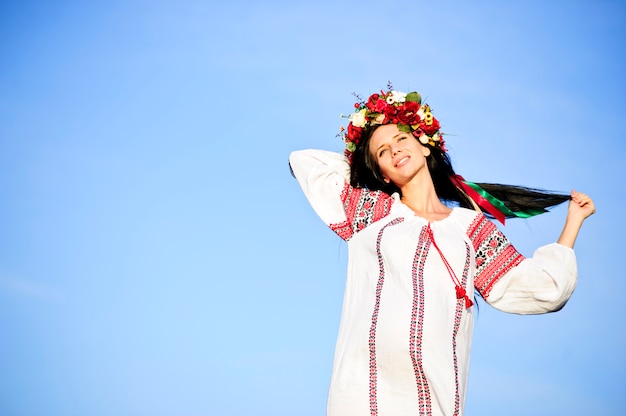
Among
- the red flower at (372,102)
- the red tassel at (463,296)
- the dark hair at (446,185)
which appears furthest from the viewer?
the red flower at (372,102)

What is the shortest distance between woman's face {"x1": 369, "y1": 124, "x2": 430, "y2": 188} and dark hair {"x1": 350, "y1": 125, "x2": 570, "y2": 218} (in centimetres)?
4

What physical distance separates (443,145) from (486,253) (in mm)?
756

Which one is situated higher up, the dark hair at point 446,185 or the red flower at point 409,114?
the red flower at point 409,114

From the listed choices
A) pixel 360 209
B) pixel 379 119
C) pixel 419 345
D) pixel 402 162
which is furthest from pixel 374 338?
pixel 379 119

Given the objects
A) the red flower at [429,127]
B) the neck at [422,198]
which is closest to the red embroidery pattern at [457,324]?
the neck at [422,198]

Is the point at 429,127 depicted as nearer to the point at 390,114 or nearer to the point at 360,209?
the point at 390,114

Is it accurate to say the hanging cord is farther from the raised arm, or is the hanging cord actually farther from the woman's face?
the woman's face

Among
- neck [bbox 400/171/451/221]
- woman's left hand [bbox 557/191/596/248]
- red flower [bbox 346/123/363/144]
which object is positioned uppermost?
red flower [bbox 346/123/363/144]

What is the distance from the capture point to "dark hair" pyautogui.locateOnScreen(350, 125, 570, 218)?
5137 millimetres

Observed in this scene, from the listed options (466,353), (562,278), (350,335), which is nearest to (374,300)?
(350,335)

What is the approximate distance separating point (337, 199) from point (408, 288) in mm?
707

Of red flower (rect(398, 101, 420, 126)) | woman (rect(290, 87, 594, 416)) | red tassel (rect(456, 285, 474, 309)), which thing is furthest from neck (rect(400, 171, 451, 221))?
red tassel (rect(456, 285, 474, 309))

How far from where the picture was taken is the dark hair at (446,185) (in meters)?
5.14

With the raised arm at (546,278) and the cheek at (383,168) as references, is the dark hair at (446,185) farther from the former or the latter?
the raised arm at (546,278)
